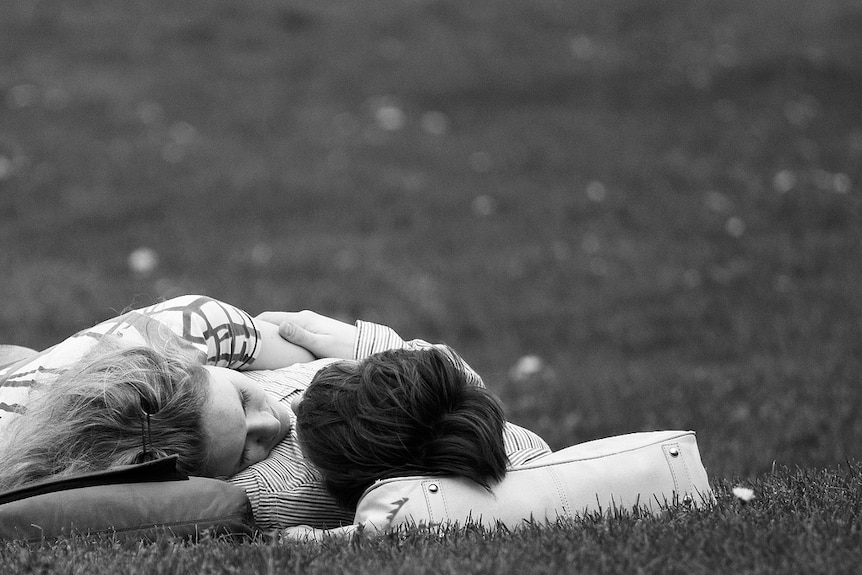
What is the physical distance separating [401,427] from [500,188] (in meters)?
5.50

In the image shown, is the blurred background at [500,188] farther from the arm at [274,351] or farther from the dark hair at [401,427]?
the dark hair at [401,427]

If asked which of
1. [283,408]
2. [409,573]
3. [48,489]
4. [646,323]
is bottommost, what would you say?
[409,573]

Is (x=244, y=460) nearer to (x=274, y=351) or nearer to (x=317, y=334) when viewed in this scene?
(x=274, y=351)

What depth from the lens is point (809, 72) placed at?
9.96m

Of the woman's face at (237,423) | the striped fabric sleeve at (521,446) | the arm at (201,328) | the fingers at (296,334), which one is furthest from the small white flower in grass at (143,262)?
the striped fabric sleeve at (521,446)

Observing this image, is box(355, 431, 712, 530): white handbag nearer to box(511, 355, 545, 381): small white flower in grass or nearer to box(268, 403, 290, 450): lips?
box(268, 403, 290, 450): lips

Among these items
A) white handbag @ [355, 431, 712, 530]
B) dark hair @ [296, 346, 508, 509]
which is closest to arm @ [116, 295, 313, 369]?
dark hair @ [296, 346, 508, 509]

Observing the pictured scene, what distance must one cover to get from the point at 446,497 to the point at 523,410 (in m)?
2.27

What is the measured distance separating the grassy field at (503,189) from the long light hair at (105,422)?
1606 millimetres

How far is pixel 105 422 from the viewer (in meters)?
2.74

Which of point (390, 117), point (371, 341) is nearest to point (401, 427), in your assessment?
point (371, 341)

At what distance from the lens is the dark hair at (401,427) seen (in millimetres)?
2682

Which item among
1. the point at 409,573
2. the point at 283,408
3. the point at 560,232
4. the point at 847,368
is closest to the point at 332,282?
the point at 560,232

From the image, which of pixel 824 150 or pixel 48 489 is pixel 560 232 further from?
pixel 48 489
